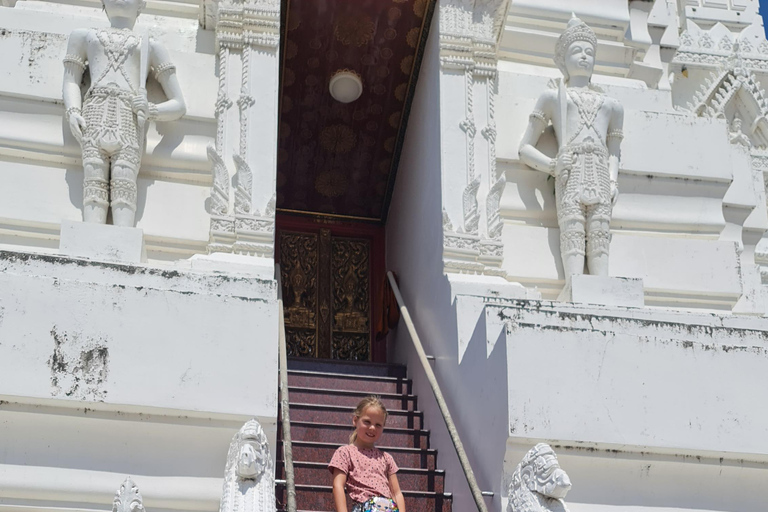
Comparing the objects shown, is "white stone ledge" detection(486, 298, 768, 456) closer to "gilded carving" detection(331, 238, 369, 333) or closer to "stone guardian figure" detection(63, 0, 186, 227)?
"stone guardian figure" detection(63, 0, 186, 227)

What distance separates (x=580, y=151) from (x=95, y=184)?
152 inches

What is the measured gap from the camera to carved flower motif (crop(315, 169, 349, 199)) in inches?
481

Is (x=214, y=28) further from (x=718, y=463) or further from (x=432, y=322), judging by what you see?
(x=718, y=463)

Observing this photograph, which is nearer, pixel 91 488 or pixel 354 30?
pixel 91 488

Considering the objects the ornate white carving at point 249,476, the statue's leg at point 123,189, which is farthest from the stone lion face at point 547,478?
the statue's leg at point 123,189

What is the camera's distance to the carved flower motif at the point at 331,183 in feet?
40.1

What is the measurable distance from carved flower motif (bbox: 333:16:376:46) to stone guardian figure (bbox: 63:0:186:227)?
2.01m

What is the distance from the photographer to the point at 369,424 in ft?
22.1

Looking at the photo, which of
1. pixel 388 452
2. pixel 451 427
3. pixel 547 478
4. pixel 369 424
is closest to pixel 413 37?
pixel 388 452

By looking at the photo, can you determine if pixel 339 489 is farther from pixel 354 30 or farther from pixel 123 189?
pixel 354 30

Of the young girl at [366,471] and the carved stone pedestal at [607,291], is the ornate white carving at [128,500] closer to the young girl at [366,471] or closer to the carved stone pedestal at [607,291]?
the young girl at [366,471]

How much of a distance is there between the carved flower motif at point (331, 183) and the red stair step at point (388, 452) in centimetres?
404

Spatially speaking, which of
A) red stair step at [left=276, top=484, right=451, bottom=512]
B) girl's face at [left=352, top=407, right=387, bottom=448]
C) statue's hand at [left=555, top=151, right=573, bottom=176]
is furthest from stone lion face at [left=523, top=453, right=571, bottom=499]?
statue's hand at [left=555, top=151, right=573, bottom=176]

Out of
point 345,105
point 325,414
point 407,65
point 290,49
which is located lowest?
point 325,414
